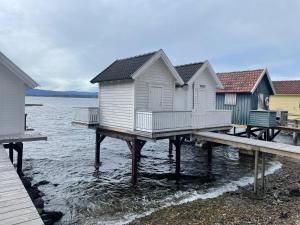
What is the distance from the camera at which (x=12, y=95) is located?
14133 millimetres

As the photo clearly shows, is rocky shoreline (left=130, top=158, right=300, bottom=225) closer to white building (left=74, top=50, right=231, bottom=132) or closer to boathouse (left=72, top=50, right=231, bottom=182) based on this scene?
boathouse (left=72, top=50, right=231, bottom=182)

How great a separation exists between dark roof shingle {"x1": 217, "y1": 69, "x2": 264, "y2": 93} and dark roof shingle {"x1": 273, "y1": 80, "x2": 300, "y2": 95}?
13.9 meters

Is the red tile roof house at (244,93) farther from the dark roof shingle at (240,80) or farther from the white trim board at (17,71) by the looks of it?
the white trim board at (17,71)

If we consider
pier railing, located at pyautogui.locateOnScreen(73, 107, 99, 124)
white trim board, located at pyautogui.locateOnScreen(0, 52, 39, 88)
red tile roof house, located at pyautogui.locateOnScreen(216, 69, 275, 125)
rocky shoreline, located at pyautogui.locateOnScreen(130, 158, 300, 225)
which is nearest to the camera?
rocky shoreline, located at pyautogui.locateOnScreen(130, 158, 300, 225)

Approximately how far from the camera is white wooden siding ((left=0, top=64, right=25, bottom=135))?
1382cm

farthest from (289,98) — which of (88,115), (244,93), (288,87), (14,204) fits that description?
(14,204)

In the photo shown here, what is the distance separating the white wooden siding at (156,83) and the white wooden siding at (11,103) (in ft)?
20.0

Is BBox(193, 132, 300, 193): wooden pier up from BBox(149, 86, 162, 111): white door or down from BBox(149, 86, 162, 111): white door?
down

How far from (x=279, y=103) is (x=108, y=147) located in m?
23.0

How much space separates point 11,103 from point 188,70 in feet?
38.0

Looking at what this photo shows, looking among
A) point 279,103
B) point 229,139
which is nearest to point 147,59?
point 229,139

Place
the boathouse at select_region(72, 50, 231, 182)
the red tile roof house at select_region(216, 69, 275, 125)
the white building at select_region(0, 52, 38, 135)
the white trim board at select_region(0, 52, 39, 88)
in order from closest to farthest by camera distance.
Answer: the white trim board at select_region(0, 52, 39, 88)
the white building at select_region(0, 52, 38, 135)
the boathouse at select_region(72, 50, 231, 182)
the red tile roof house at select_region(216, 69, 275, 125)

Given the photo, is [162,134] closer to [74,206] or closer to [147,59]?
[147,59]

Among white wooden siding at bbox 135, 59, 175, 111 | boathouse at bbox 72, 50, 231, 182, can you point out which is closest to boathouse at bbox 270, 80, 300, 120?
boathouse at bbox 72, 50, 231, 182
